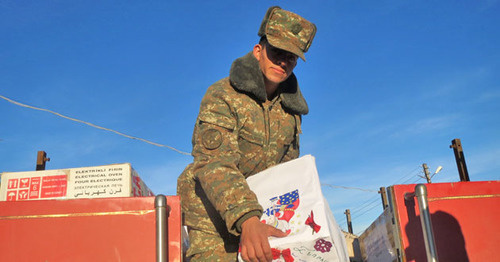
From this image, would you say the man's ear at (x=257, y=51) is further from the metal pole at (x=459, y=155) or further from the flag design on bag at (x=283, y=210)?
the metal pole at (x=459, y=155)

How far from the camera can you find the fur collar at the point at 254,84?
3.11 meters

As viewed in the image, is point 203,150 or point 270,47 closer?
point 203,150

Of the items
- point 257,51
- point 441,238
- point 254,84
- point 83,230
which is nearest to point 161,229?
point 83,230

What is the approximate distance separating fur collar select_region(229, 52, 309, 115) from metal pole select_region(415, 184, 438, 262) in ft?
3.75

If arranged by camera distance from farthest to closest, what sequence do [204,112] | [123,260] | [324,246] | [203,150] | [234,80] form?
[234,80] → [204,112] → [203,150] → [123,260] → [324,246]

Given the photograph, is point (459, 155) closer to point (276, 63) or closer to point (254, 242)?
point (276, 63)

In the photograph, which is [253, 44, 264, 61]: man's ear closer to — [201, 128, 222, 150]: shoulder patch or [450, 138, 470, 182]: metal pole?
[201, 128, 222, 150]: shoulder patch

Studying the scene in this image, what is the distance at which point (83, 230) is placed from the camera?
248cm

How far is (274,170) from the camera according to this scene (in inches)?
110

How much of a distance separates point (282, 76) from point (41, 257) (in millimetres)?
1897

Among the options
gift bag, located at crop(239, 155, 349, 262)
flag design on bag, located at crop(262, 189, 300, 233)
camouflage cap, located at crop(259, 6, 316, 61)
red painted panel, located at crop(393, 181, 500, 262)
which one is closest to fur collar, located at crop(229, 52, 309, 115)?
camouflage cap, located at crop(259, 6, 316, 61)

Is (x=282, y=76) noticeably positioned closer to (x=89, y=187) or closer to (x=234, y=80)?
(x=234, y=80)

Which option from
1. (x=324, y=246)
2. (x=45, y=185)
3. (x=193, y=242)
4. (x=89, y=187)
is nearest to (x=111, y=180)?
(x=89, y=187)

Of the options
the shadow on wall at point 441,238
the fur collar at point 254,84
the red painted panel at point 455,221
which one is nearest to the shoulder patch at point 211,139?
the fur collar at point 254,84
